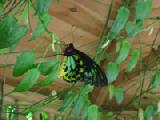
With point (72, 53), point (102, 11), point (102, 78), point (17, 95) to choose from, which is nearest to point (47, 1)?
point (72, 53)

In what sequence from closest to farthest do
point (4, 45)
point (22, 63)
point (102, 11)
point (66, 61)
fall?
point (4, 45) < point (22, 63) < point (66, 61) < point (102, 11)

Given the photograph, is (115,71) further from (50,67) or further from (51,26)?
(51,26)

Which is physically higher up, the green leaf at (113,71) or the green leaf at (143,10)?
the green leaf at (143,10)

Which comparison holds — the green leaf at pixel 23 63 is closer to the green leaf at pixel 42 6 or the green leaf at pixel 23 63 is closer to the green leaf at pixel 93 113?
the green leaf at pixel 42 6

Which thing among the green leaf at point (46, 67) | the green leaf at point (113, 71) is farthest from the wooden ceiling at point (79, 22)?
the green leaf at point (46, 67)

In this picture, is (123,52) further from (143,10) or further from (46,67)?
(46,67)

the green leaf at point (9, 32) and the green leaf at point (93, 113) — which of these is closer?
the green leaf at point (9, 32)

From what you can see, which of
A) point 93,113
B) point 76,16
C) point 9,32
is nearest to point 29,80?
point 9,32
